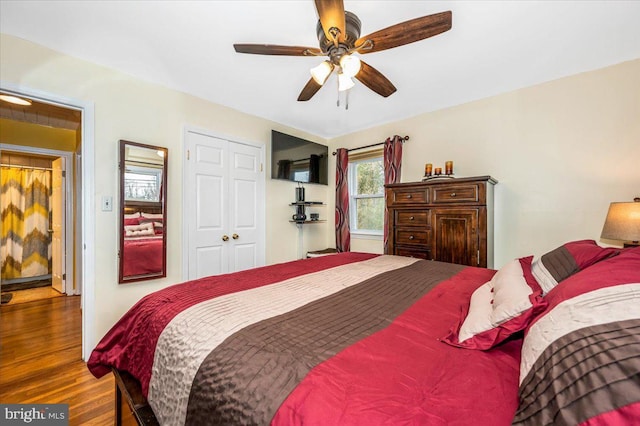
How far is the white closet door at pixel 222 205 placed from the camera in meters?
2.97

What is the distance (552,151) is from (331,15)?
259cm

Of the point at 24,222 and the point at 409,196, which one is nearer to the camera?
the point at 409,196

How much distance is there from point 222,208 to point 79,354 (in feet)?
6.01

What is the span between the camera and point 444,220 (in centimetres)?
273

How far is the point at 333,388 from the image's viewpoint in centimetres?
65

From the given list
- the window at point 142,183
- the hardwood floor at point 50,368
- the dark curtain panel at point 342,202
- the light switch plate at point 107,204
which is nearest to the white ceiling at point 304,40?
the window at point 142,183

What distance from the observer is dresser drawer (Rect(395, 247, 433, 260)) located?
2.83 m

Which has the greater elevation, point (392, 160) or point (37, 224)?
point (392, 160)

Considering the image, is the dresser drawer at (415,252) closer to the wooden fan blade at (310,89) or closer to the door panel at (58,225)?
the wooden fan blade at (310,89)

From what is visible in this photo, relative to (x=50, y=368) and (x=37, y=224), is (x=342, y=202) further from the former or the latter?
(x=37, y=224)

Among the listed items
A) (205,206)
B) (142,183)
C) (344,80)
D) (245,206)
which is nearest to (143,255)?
(142,183)

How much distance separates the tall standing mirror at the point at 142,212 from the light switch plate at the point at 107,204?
0.08 meters

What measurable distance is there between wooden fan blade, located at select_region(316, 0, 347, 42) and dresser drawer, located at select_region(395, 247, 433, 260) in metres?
2.21

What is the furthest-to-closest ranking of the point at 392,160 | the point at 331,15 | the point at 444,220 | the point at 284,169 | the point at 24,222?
the point at 24,222
the point at 284,169
the point at 392,160
the point at 444,220
the point at 331,15
